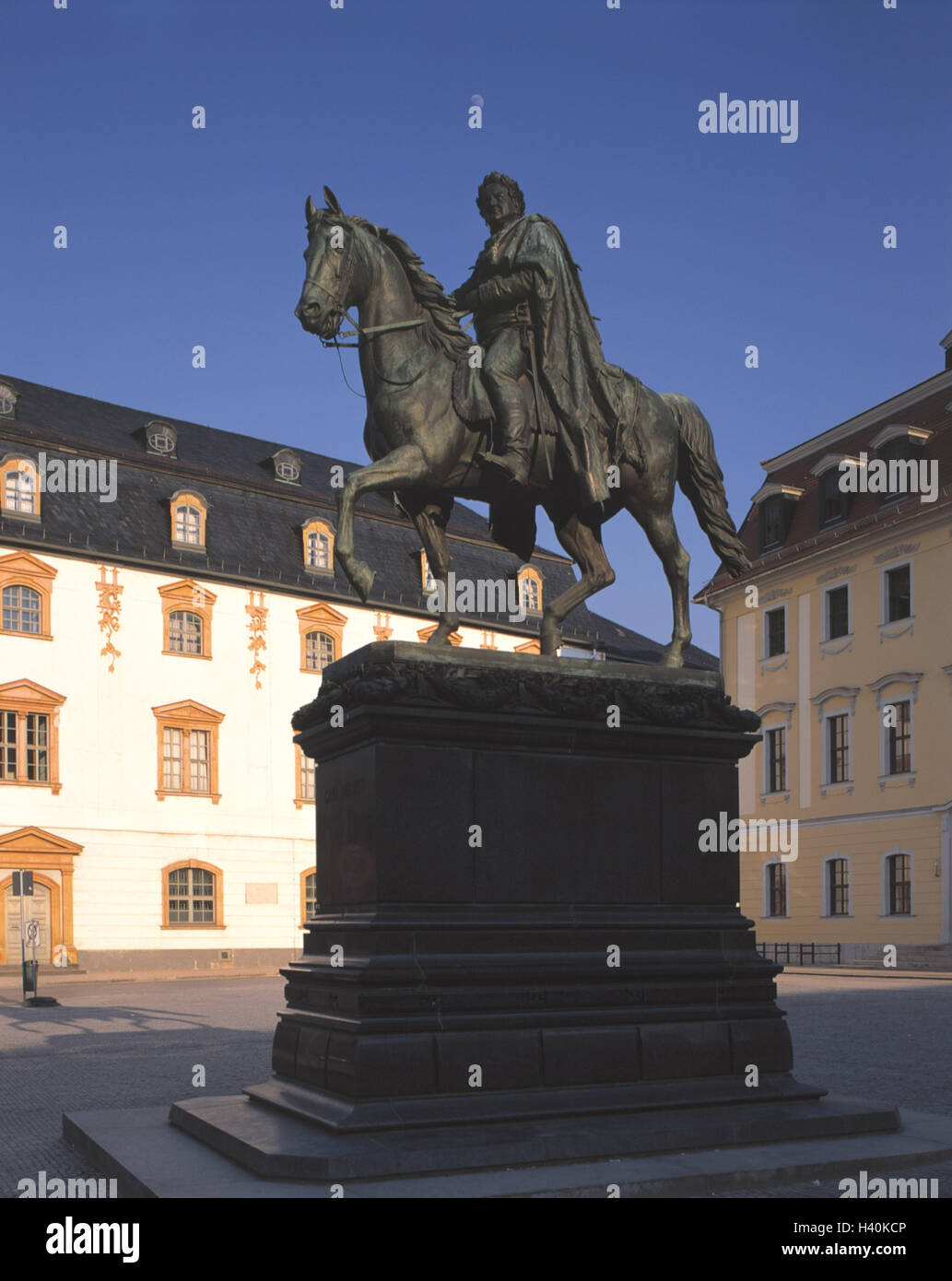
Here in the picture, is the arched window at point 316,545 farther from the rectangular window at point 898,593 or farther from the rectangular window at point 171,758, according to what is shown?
the rectangular window at point 898,593

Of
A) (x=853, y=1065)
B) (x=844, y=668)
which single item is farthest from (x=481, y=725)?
(x=844, y=668)

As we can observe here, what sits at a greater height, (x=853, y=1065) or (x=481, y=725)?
(x=481, y=725)

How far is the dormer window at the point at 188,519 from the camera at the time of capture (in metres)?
40.1

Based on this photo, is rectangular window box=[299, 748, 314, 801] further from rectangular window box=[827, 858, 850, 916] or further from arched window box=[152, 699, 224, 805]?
rectangular window box=[827, 858, 850, 916]

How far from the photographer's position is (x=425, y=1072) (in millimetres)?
7266

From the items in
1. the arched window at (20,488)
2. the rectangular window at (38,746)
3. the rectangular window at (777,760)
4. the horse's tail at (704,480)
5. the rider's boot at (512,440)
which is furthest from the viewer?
the rectangular window at (777,760)

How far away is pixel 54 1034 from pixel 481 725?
11881 mm

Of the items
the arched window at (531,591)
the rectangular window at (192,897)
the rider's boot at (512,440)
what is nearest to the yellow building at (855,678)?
the arched window at (531,591)

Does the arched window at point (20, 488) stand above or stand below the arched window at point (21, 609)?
above

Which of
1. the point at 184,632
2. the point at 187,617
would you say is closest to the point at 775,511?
the point at 187,617

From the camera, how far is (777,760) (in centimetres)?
4156

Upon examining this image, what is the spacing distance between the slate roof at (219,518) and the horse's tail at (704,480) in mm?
25475

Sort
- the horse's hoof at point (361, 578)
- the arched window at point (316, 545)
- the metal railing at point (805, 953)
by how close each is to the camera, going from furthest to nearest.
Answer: the arched window at point (316, 545) → the metal railing at point (805, 953) → the horse's hoof at point (361, 578)
